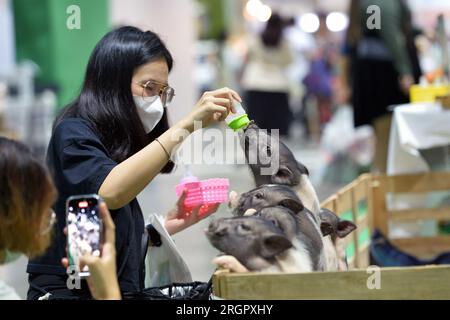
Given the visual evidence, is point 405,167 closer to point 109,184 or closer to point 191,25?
point 109,184

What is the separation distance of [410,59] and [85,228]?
4816 mm

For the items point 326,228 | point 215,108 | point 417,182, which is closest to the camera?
point 215,108

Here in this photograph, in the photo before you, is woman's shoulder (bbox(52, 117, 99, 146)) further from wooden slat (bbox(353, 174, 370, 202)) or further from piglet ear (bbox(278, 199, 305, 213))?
wooden slat (bbox(353, 174, 370, 202))

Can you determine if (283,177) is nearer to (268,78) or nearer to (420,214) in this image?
(420,214)

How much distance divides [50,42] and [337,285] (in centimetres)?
913

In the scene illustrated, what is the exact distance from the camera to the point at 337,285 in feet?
7.54

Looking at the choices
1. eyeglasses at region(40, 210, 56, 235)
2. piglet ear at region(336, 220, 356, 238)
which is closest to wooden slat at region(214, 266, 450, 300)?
eyeglasses at region(40, 210, 56, 235)

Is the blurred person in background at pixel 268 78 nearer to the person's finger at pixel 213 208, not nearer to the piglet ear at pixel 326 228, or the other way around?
the person's finger at pixel 213 208

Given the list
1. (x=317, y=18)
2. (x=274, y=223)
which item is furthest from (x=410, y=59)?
(x=317, y=18)

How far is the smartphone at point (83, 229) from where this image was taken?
2.14m

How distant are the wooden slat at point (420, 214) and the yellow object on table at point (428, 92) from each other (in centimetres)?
107

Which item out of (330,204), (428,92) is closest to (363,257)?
(330,204)

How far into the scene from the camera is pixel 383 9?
21.3ft

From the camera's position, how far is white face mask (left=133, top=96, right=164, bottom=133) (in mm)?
2842
